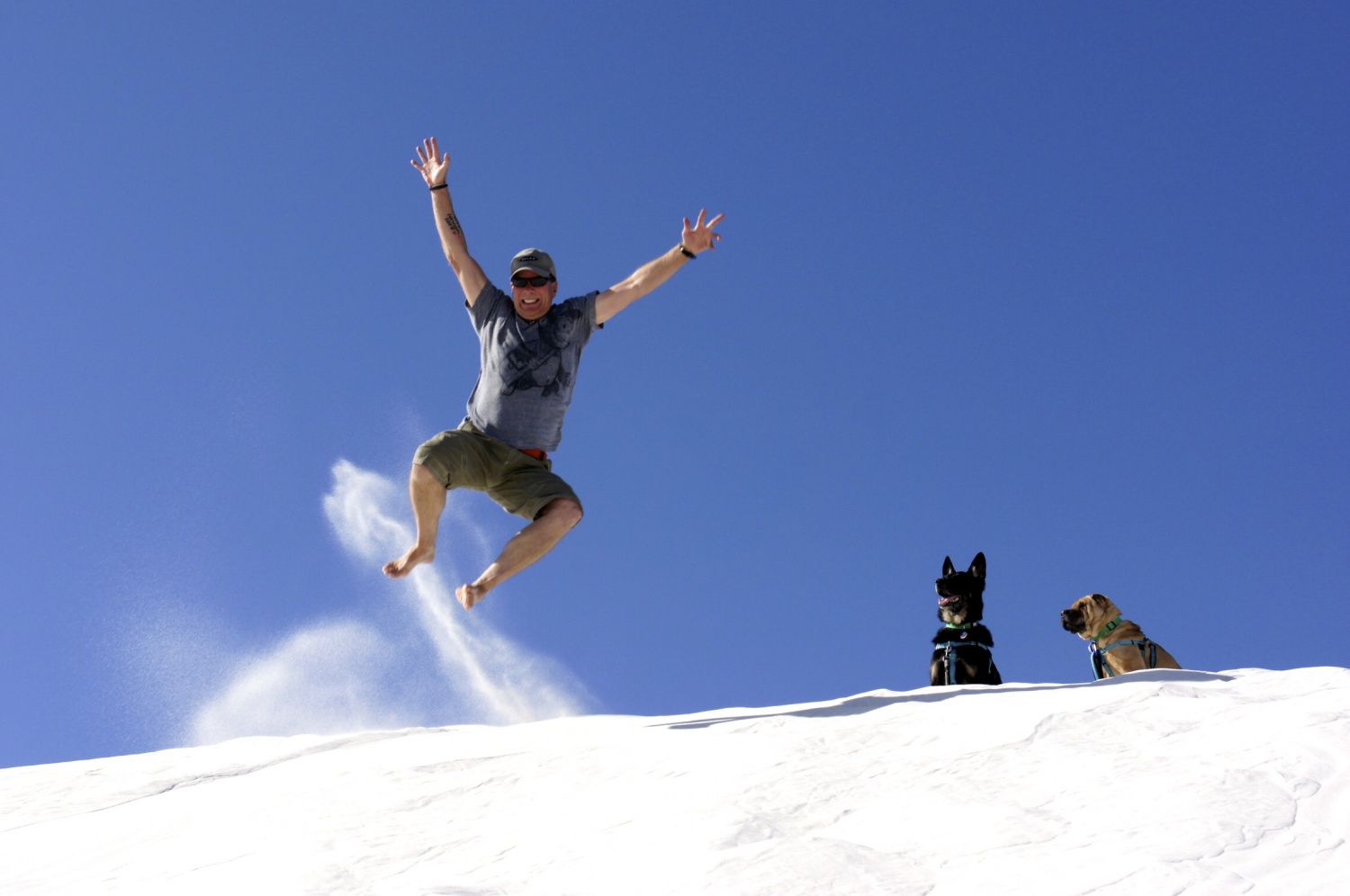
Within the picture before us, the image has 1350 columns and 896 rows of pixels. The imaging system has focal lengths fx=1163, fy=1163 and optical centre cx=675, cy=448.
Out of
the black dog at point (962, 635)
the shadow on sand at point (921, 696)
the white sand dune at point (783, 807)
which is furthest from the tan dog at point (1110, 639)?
the white sand dune at point (783, 807)

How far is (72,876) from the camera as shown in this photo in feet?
9.80

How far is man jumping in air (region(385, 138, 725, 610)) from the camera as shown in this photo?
5305 millimetres

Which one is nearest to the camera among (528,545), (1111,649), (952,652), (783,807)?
(783,807)

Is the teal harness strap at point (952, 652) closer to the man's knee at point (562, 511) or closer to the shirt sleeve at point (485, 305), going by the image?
the man's knee at point (562, 511)

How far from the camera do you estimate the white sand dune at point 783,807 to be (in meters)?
2.50

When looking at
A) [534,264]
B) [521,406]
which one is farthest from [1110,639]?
[534,264]

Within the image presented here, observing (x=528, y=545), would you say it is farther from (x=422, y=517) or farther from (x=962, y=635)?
(x=962, y=635)

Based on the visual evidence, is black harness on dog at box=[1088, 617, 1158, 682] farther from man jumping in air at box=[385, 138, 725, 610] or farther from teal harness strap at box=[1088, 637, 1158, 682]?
man jumping in air at box=[385, 138, 725, 610]

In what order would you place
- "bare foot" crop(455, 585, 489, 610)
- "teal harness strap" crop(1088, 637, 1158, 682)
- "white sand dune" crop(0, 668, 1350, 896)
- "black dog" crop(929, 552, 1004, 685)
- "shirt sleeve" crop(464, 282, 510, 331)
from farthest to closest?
"teal harness strap" crop(1088, 637, 1158, 682), "black dog" crop(929, 552, 1004, 685), "shirt sleeve" crop(464, 282, 510, 331), "bare foot" crop(455, 585, 489, 610), "white sand dune" crop(0, 668, 1350, 896)

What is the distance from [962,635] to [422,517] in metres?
3.43

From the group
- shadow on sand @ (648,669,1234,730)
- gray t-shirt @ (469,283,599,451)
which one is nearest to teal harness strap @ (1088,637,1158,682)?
shadow on sand @ (648,669,1234,730)

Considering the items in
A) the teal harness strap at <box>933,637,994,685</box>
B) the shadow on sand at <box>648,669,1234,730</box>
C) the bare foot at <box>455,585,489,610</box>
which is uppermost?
the teal harness strap at <box>933,637,994,685</box>

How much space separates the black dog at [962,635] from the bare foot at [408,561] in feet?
10.7

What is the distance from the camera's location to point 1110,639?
7.67m
